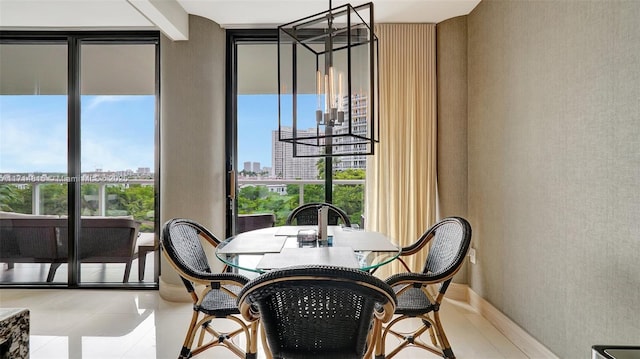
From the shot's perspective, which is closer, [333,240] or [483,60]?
[333,240]

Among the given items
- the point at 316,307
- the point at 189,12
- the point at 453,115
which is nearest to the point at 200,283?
the point at 316,307

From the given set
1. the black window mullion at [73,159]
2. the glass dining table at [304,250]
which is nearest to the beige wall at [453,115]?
the glass dining table at [304,250]

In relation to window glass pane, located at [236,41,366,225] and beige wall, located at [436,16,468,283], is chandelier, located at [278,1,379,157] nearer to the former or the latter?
window glass pane, located at [236,41,366,225]

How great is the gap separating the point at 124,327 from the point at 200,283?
4.42ft

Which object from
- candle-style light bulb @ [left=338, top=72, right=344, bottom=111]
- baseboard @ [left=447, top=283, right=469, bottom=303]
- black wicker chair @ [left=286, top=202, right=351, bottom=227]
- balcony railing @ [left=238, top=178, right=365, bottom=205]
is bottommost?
baseboard @ [left=447, top=283, right=469, bottom=303]

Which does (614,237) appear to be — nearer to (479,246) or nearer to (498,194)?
(498,194)

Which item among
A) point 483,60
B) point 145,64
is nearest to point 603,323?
point 483,60

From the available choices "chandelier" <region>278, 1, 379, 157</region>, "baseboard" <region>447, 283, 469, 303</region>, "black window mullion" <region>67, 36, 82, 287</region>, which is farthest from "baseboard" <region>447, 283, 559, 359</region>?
"black window mullion" <region>67, 36, 82, 287</region>

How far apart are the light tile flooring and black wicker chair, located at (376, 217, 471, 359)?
37 cm

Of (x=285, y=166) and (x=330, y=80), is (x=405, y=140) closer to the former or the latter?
(x=285, y=166)

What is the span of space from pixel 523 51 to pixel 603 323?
5.74ft

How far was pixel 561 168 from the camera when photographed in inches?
76.4

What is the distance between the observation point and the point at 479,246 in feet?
9.79

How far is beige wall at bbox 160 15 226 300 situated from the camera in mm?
3168
